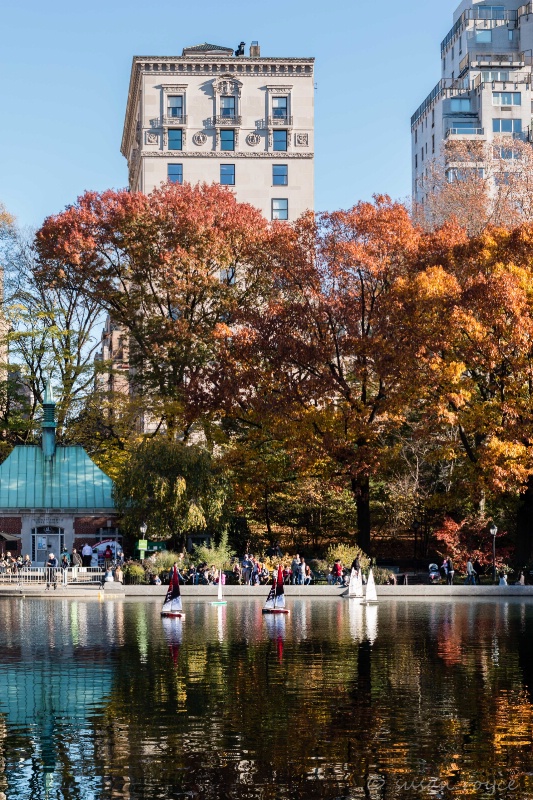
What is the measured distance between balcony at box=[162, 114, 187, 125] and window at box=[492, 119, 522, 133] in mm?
38962

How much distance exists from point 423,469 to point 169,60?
1698 inches

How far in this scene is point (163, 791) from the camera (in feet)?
57.2

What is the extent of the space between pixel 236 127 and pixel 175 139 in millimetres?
4900

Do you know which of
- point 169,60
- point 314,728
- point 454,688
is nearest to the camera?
point 314,728

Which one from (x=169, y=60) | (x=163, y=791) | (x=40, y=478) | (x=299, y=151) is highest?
(x=169, y=60)

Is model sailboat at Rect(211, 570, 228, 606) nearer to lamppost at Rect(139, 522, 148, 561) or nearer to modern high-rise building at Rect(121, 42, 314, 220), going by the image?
lamppost at Rect(139, 522, 148, 561)

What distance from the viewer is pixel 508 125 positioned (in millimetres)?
123312

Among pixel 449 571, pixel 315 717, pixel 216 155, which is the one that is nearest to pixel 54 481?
pixel 449 571

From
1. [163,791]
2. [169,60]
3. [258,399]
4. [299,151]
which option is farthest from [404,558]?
[163,791]

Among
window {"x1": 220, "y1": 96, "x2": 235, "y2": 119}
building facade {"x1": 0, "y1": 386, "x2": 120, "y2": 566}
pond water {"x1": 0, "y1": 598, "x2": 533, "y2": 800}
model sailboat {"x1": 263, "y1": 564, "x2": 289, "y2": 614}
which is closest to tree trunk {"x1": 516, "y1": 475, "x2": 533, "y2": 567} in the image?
model sailboat {"x1": 263, "y1": 564, "x2": 289, "y2": 614}

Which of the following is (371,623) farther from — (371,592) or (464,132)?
(464,132)

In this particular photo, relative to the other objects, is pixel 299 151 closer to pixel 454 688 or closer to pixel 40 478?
pixel 40 478

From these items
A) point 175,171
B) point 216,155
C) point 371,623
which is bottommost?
point 371,623

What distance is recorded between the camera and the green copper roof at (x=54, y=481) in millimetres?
69875
